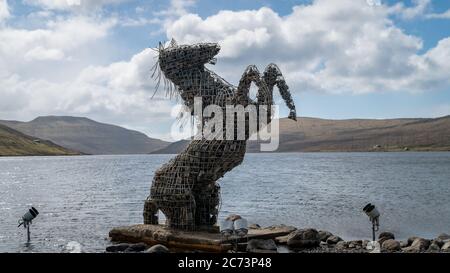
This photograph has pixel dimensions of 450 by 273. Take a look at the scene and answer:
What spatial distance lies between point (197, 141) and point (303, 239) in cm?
583

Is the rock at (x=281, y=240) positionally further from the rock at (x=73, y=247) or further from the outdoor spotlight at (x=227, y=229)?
the rock at (x=73, y=247)

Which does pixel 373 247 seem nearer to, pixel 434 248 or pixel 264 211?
pixel 434 248

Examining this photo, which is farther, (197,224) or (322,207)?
(322,207)

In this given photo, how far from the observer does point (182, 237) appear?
65.0 ft

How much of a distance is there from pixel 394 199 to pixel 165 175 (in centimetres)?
Answer: 3001

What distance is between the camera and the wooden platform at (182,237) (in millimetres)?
19125

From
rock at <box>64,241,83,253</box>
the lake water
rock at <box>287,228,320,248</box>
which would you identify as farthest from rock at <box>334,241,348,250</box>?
rock at <box>64,241,83,253</box>

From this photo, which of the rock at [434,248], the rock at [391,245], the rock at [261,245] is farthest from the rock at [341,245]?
the rock at [434,248]

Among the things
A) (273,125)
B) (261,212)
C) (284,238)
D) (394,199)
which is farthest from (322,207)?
(273,125)

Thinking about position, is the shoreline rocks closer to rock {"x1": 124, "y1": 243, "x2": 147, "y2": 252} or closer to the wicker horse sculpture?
rock {"x1": 124, "y1": 243, "x2": 147, "y2": 252}

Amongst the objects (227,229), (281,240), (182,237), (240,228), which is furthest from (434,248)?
(182,237)

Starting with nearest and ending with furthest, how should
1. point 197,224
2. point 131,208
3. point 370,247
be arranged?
point 370,247
point 197,224
point 131,208
